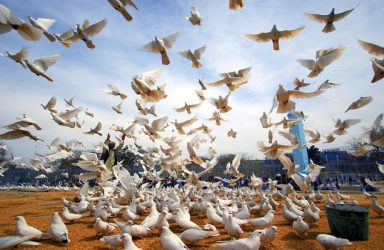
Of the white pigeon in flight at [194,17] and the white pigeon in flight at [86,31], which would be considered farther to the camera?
the white pigeon in flight at [194,17]

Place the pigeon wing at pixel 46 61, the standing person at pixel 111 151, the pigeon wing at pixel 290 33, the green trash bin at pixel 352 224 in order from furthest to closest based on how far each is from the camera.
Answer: the standing person at pixel 111 151 → the pigeon wing at pixel 290 33 → the pigeon wing at pixel 46 61 → the green trash bin at pixel 352 224

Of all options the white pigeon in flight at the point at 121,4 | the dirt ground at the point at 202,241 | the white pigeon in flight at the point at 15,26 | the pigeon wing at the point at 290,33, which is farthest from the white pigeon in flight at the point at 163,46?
the dirt ground at the point at 202,241

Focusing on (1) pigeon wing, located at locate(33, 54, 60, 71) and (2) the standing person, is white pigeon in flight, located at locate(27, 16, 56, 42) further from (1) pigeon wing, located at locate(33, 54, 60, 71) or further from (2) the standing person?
(2) the standing person

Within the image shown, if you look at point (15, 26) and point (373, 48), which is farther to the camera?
point (373, 48)

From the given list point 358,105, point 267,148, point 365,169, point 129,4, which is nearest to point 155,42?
point 129,4

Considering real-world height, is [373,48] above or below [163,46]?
below

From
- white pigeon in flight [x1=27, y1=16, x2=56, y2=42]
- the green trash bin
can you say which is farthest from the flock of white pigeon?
the green trash bin

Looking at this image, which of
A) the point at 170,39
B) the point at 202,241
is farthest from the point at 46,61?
the point at 202,241

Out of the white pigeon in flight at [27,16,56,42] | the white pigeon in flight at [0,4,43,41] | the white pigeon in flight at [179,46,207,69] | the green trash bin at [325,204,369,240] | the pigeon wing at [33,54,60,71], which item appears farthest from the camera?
the white pigeon in flight at [179,46,207,69]

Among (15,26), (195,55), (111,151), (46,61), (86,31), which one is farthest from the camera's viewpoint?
(111,151)

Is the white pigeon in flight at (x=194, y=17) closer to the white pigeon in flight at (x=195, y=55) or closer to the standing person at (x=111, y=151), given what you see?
the white pigeon in flight at (x=195, y=55)

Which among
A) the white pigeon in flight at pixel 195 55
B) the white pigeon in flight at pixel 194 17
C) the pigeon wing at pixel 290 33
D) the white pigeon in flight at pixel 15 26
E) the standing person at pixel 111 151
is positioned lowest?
the standing person at pixel 111 151

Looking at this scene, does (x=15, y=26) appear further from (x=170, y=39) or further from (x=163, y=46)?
(x=170, y=39)

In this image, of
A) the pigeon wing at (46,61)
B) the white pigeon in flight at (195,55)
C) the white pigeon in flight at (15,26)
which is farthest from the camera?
the white pigeon in flight at (195,55)
